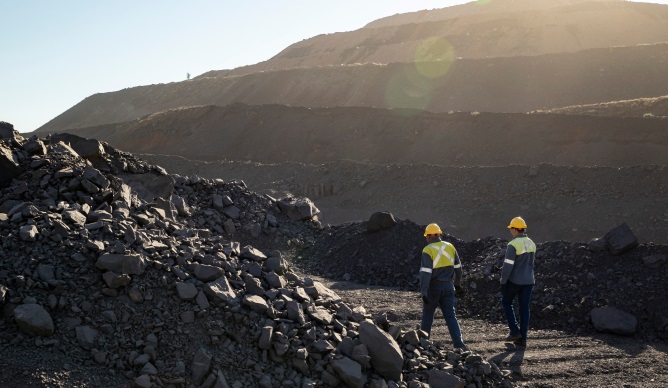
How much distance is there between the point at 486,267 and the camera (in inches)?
431

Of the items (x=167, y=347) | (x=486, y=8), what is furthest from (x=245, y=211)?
(x=486, y=8)

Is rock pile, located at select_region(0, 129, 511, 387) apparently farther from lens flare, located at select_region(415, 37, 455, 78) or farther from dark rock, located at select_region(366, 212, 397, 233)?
lens flare, located at select_region(415, 37, 455, 78)

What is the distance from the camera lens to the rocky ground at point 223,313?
5.86 meters

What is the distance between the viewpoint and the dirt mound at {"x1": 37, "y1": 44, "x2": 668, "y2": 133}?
34500mm

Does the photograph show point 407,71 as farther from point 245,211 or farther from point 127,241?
point 127,241

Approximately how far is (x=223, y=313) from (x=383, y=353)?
5.43ft

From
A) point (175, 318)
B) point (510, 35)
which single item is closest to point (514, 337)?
point (175, 318)

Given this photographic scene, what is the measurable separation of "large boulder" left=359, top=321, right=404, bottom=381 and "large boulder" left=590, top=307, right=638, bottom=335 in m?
4.22

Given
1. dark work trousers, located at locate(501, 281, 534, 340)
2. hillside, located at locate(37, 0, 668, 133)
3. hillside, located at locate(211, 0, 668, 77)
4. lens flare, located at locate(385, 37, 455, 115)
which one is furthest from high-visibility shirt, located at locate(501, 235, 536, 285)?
hillside, located at locate(211, 0, 668, 77)

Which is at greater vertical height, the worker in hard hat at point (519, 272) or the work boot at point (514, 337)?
the worker in hard hat at point (519, 272)

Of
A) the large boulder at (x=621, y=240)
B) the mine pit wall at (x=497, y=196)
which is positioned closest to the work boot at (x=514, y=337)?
the large boulder at (x=621, y=240)

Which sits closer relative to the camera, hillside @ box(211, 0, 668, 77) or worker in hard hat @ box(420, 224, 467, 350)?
worker in hard hat @ box(420, 224, 467, 350)

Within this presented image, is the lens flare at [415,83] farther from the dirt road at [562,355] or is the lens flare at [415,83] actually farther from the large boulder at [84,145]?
the dirt road at [562,355]

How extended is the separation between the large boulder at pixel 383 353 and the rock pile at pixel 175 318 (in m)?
0.01
